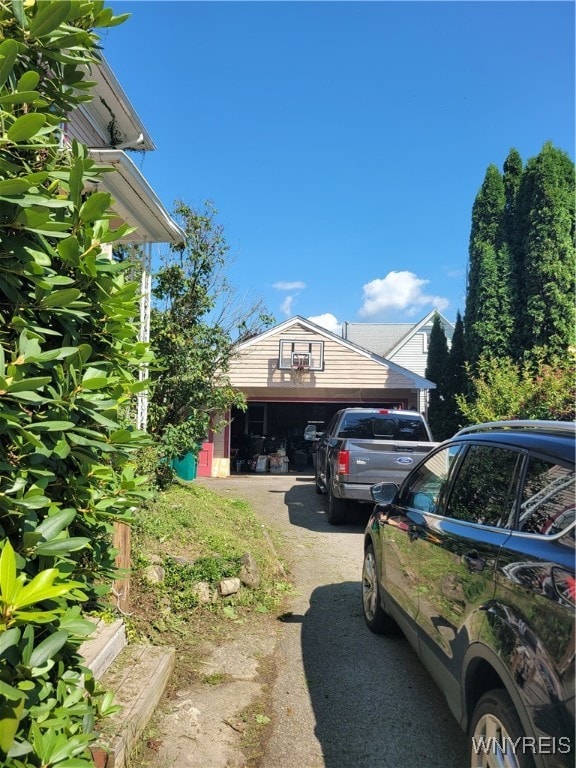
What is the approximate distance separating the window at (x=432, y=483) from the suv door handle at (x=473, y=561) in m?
0.72

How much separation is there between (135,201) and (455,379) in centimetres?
1298

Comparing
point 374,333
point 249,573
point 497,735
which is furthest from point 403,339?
point 497,735

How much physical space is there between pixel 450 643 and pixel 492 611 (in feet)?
1.89

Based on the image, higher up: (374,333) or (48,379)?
(374,333)

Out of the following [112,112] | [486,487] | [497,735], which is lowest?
[497,735]

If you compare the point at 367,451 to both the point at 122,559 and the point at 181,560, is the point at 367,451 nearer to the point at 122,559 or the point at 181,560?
the point at 181,560

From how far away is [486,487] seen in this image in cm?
276

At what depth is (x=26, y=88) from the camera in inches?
66.7

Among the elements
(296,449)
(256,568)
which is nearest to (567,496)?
(256,568)

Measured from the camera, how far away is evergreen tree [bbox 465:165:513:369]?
14195mm

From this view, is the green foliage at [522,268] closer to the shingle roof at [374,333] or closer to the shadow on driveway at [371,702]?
the shadow on driveway at [371,702]

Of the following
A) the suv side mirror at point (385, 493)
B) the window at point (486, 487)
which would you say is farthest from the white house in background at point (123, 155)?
the window at point (486, 487)

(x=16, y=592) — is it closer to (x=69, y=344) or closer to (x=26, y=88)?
(x=69, y=344)

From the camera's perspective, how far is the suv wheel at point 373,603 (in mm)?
4418
